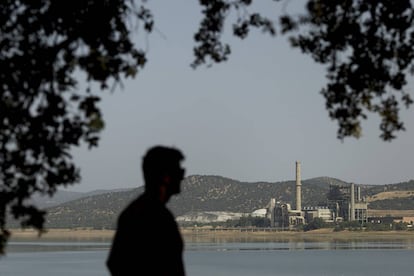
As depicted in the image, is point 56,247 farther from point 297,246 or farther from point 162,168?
point 162,168

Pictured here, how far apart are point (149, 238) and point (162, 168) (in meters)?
0.43

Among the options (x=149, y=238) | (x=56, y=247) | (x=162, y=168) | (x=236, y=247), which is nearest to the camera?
(x=149, y=238)

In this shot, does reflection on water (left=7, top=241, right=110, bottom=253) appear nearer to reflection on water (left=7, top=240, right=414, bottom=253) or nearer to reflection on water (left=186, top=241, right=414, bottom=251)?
reflection on water (left=7, top=240, right=414, bottom=253)

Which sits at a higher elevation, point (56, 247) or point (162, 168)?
point (162, 168)

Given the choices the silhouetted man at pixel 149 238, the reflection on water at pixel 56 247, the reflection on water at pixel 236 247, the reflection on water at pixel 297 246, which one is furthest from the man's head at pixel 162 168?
the reflection on water at pixel 297 246

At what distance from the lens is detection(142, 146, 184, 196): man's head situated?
5438 mm

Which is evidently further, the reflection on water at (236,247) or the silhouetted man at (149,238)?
the reflection on water at (236,247)

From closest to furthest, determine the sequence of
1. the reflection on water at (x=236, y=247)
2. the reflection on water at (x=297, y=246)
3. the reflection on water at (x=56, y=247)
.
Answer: the reflection on water at (x=56, y=247) < the reflection on water at (x=236, y=247) < the reflection on water at (x=297, y=246)

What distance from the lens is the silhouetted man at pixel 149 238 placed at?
17.4 feet

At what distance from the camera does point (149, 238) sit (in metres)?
5.31

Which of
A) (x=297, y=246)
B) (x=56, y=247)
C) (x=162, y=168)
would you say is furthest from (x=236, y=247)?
(x=162, y=168)

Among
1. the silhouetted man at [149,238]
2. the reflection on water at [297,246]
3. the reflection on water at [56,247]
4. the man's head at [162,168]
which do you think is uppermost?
the man's head at [162,168]

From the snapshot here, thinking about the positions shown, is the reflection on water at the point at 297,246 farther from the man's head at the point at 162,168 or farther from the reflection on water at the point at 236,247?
the man's head at the point at 162,168

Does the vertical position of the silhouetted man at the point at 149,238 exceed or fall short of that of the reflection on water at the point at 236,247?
it exceeds it
